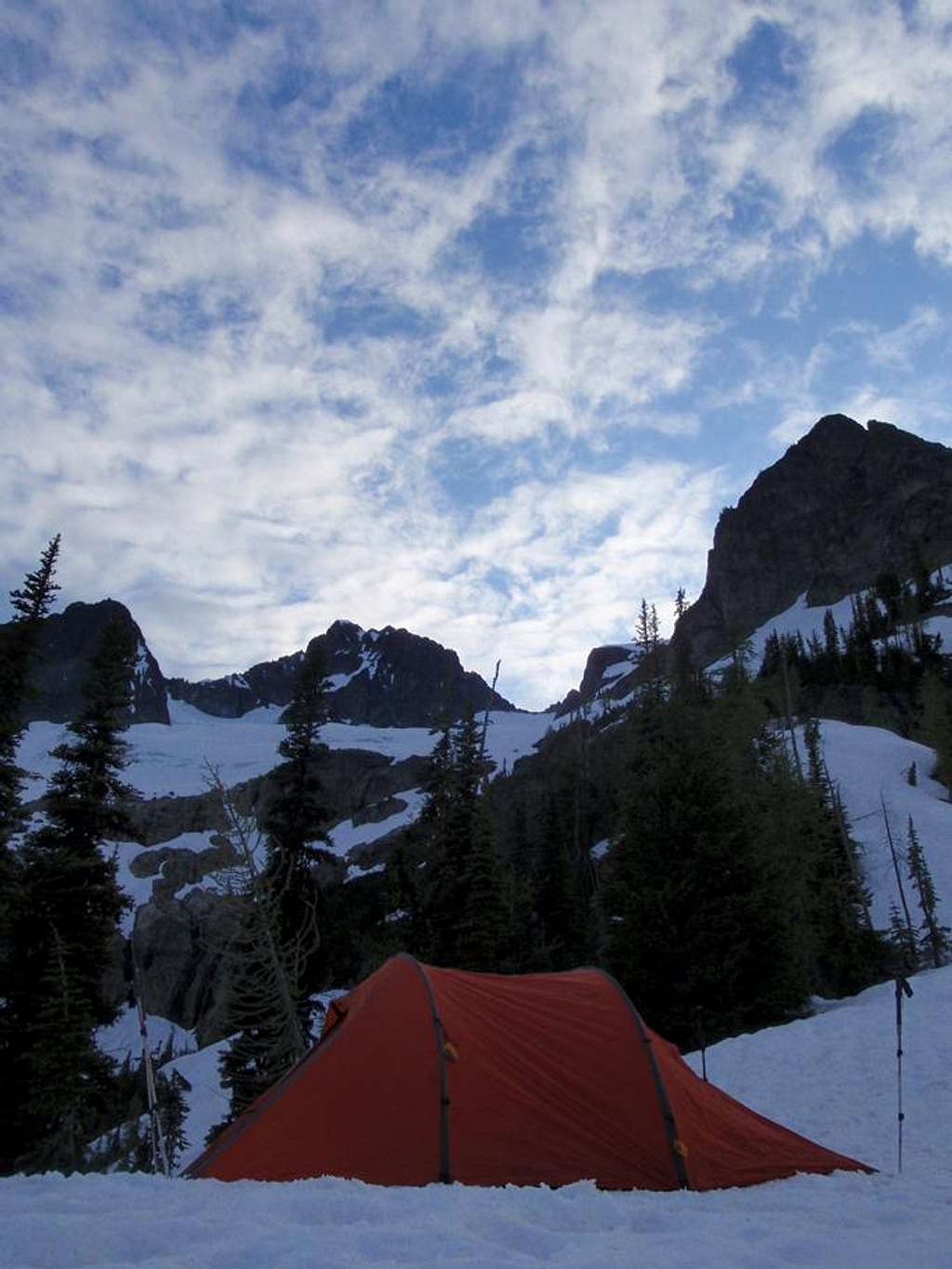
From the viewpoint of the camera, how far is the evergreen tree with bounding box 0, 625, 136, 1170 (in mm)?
16562

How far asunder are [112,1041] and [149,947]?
772cm

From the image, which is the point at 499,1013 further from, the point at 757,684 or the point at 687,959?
the point at 757,684

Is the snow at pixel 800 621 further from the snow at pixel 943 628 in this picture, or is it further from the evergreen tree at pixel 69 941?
the evergreen tree at pixel 69 941

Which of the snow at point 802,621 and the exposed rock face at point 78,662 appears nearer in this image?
the snow at point 802,621

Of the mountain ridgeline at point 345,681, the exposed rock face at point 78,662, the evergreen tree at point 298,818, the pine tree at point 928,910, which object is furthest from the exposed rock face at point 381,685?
the evergreen tree at point 298,818

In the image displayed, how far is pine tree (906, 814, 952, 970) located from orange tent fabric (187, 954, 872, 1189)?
98.3 feet

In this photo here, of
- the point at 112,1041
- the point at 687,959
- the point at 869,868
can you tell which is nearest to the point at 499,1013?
the point at 687,959

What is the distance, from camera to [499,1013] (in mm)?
7914

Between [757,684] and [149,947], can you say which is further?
[149,947]

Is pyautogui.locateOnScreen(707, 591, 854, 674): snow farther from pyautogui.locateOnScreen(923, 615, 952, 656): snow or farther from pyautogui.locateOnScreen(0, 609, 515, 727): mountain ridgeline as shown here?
pyautogui.locateOnScreen(0, 609, 515, 727): mountain ridgeline

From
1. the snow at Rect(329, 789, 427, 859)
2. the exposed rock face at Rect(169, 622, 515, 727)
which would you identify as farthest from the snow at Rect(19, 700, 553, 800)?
the exposed rock face at Rect(169, 622, 515, 727)

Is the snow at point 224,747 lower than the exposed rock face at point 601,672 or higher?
lower

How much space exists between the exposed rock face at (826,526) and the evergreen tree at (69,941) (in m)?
114

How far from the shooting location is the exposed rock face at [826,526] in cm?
12612
